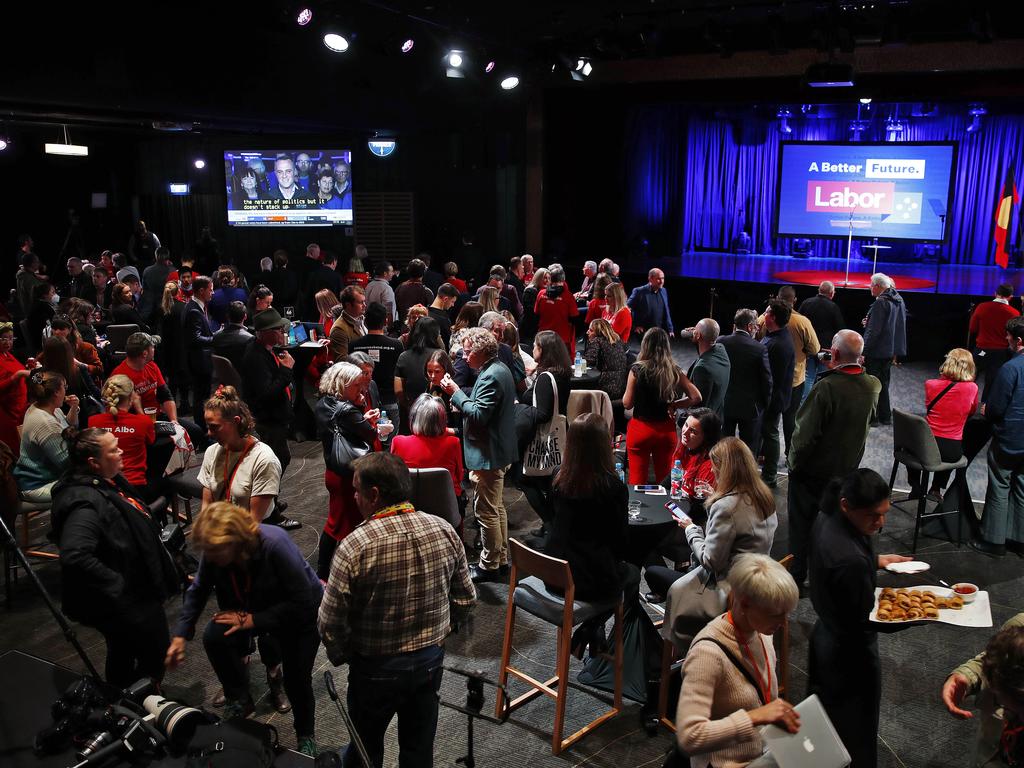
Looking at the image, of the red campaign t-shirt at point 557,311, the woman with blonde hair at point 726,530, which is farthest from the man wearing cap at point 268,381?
the red campaign t-shirt at point 557,311

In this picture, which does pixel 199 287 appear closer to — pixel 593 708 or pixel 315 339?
pixel 315 339

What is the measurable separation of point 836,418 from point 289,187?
11.6 metres

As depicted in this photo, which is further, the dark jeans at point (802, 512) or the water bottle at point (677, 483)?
the dark jeans at point (802, 512)

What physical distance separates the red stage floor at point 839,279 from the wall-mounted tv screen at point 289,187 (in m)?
7.50

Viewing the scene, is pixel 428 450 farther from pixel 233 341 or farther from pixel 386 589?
Result: pixel 233 341

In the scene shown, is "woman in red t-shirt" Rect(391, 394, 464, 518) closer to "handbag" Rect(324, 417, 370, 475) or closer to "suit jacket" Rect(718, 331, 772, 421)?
"handbag" Rect(324, 417, 370, 475)

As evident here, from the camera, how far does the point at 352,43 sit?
8.45 m

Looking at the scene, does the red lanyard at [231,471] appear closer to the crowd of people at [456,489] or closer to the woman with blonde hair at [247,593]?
the crowd of people at [456,489]

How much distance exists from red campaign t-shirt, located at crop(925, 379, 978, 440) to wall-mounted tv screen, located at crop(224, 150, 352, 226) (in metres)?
10.5

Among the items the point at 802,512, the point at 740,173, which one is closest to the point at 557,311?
the point at 802,512

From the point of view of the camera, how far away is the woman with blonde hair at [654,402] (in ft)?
16.6

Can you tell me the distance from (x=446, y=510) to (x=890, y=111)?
14578 millimetres

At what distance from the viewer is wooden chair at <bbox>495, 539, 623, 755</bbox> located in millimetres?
3438

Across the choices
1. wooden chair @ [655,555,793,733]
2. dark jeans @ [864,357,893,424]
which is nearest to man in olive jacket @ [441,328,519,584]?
wooden chair @ [655,555,793,733]
